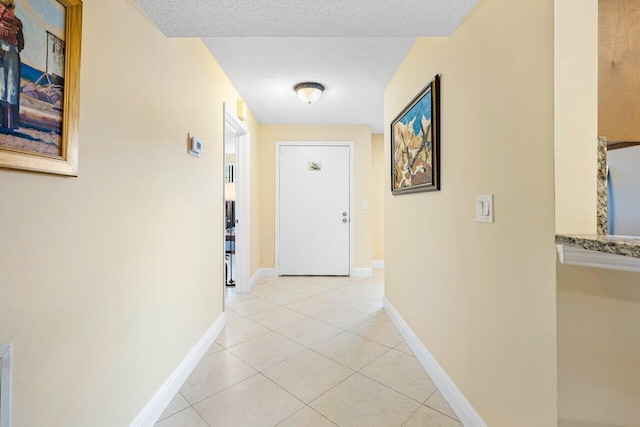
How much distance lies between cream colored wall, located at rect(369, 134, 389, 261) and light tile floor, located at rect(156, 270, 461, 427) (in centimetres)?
198

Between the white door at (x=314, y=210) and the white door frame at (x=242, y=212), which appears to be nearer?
the white door frame at (x=242, y=212)

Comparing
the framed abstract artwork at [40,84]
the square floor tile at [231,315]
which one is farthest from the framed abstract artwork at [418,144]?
the square floor tile at [231,315]

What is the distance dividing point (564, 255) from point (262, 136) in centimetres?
390

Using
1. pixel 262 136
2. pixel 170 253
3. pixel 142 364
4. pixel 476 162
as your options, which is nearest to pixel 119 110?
pixel 170 253

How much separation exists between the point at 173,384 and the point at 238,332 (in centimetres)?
82

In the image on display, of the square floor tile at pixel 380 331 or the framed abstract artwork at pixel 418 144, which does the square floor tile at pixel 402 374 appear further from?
the framed abstract artwork at pixel 418 144

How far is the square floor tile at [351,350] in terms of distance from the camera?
1.95 meters

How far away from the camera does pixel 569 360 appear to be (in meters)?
0.87

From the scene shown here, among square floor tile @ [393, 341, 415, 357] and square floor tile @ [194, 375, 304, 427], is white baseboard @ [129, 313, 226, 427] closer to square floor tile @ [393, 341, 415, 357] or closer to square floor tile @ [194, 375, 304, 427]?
square floor tile @ [194, 375, 304, 427]

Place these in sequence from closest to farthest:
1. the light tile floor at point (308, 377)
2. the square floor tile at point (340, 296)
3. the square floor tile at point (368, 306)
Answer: the light tile floor at point (308, 377) < the square floor tile at point (368, 306) < the square floor tile at point (340, 296)

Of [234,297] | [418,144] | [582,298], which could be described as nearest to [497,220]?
[582,298]

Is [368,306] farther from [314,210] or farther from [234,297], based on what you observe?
[314,210]

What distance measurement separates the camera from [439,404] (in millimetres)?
1522

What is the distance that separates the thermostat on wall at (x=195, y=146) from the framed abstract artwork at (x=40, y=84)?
2.98 ft
